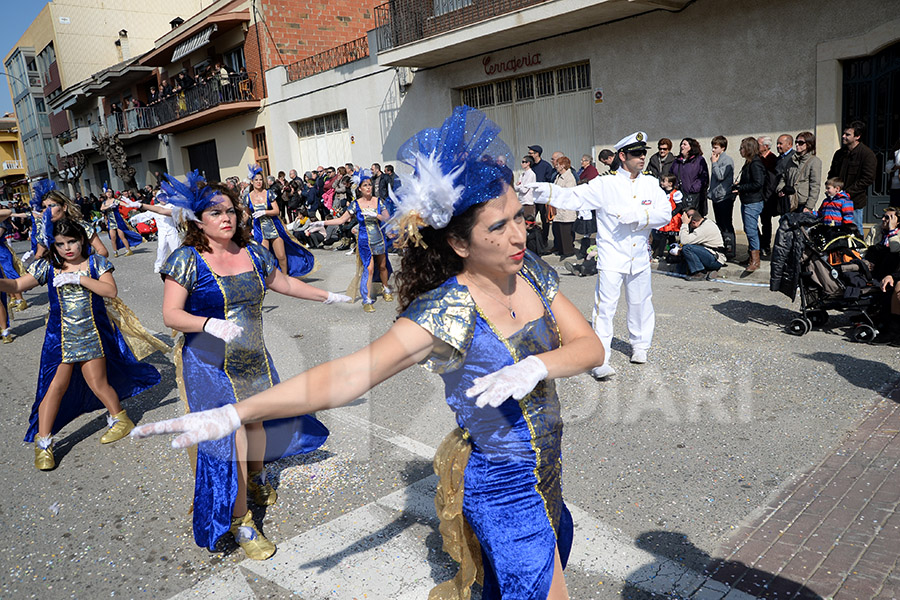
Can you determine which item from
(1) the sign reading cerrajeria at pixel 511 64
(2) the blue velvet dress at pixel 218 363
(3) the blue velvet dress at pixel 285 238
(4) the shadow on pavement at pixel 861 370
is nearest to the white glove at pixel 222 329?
(2) the blue velvet dress at pixel 218 363

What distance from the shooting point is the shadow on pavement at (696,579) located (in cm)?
284

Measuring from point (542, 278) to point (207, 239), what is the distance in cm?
217

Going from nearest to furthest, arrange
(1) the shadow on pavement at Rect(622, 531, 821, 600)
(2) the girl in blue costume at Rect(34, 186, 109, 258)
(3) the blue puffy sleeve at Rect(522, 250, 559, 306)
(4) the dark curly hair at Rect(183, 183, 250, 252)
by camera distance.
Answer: (3) the blue puffy sleeve at Rect(522, 250, 559, 306) < (1) the shadow on pavement at Rect(622, 531, 821, 600) < (4) the dark curly hair at Rect(183, 183, 250, 252) < (2) the girl in blue costume at Rect(34, 186, 109, 258)

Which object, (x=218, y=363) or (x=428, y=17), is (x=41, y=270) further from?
(x=428, y=17)

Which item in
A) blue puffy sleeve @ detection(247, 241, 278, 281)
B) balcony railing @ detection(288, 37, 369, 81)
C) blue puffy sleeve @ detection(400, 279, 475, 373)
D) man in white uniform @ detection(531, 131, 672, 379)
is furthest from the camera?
balcony railing @ detection(288, 37, 369, 81)

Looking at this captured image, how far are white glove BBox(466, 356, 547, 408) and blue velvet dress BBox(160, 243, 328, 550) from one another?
1956 millimetres

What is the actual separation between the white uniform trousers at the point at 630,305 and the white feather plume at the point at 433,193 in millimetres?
3891

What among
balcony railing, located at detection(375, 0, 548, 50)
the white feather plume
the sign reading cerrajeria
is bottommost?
the white feather plume

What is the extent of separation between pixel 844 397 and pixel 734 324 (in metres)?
2.19

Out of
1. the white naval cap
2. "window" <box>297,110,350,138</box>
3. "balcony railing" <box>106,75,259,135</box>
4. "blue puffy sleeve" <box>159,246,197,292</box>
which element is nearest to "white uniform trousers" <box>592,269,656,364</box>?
the white naval cap

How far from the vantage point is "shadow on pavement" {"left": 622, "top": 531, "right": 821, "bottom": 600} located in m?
2.84

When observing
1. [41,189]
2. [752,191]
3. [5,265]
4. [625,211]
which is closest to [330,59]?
[5,265]

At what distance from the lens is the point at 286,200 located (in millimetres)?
19078

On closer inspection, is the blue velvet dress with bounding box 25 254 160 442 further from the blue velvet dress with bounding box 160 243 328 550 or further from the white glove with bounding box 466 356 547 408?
the white glove with bounding box 466 356 547 408
